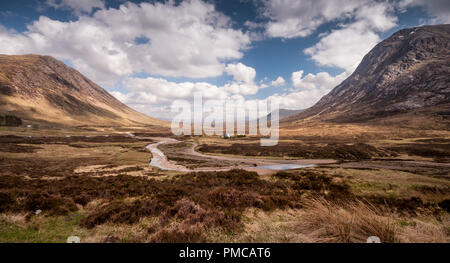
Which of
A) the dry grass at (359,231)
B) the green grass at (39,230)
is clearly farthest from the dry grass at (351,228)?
the green grass at (39,230)

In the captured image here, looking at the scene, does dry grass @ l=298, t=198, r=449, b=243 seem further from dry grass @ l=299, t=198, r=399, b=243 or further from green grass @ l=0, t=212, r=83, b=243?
green grass @ l=0, t=212, r=83, b=243

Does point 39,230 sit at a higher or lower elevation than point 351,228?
lower

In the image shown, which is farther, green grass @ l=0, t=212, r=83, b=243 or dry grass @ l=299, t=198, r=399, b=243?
green grass @ l=0, t=212, r=83, b=243

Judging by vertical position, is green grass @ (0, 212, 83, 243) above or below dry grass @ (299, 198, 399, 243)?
below

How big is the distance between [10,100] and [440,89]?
399 meters

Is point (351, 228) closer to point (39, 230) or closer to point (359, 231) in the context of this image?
point (359, 231)

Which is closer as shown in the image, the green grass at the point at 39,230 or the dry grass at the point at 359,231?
the dry grass at the point at 359,231

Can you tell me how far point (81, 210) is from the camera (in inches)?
420

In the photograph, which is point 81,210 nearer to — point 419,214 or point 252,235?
point 252,235

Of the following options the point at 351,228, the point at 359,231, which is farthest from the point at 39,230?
the point at 359,231

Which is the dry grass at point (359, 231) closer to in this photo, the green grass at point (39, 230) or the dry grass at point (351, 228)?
the dry grass at point (351, 228)

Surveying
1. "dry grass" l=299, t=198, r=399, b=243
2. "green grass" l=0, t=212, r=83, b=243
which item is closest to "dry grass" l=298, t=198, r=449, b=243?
"dry grass" l=299, t=198, r=399, b=243

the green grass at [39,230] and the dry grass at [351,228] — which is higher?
the dry grass at [351,228]

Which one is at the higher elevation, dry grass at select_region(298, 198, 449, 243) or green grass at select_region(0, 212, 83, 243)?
dry grass at select_region(298, 198, 449, 243)
